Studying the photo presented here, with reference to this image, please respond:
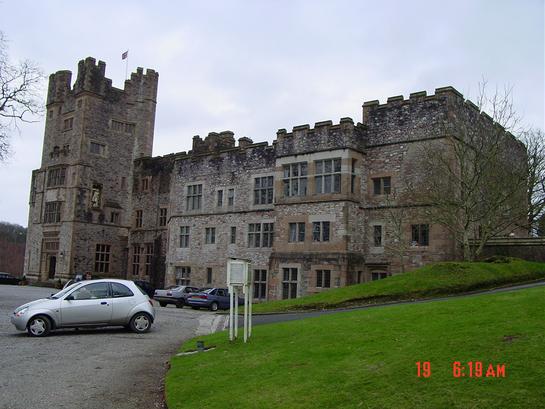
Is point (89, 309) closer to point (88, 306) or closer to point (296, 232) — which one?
point (88, 306)

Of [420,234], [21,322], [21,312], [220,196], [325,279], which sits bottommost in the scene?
[21,322]

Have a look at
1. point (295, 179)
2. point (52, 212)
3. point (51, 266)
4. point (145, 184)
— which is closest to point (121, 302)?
point (295, 179)

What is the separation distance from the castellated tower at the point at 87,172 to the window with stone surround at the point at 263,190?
1845 cm

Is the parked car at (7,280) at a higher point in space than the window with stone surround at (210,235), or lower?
lower

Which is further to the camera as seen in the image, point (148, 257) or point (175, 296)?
point (148, 257)

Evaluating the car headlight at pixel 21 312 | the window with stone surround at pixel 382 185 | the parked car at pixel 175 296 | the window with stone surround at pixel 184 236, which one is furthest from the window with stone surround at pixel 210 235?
the car headlight at pixel 21 312

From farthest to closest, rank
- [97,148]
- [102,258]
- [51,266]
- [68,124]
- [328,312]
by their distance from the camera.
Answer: [68,124] < [51,266] < [97,148] < [102,258] < [328,312]

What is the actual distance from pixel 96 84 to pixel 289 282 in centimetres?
2893

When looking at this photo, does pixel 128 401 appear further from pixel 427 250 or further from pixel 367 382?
pixel 427 250

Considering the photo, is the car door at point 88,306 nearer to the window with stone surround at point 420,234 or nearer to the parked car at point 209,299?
the parked car at point 209,299

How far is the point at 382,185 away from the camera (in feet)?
97.8

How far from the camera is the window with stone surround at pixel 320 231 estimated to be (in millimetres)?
29656

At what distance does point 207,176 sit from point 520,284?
78.8 ft

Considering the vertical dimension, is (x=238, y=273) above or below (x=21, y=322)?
above
